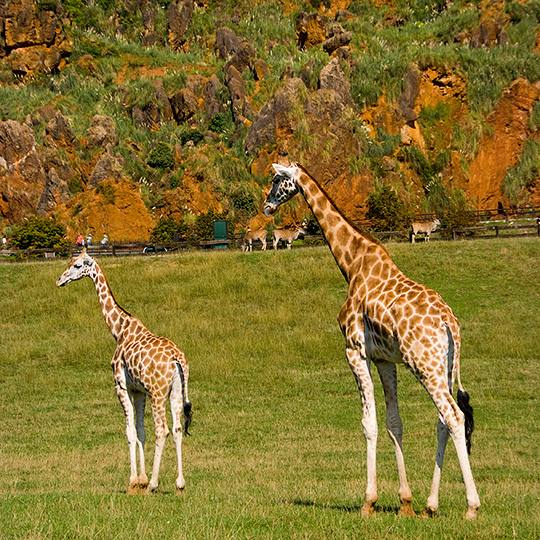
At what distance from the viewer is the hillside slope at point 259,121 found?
207 ft

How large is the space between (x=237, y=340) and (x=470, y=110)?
43814mm

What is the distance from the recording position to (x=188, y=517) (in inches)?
389

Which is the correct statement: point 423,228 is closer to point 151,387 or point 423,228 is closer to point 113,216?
point 113,216

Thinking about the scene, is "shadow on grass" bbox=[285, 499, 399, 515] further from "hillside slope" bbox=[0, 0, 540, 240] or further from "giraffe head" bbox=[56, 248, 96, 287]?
"hillside slope" bbox=[0, 0, 540, 240]

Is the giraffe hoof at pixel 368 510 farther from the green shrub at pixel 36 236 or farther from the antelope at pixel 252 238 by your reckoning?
the green shrub at pixel 36 236

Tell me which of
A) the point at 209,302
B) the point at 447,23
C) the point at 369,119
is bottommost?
the point at 209,302

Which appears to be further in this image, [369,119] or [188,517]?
[369,119]

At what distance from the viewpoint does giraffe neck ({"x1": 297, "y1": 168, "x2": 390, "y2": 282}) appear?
1157 centimetres

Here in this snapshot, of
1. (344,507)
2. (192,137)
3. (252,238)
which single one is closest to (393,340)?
(344,507)

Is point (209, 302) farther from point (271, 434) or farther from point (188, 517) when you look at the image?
point (188, 517)

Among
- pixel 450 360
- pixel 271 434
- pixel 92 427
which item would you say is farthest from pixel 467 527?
pixel 92 427

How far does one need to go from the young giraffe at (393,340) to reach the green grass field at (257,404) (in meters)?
0.85

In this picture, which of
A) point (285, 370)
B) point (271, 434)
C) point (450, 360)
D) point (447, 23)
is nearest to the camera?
point (450, 360)

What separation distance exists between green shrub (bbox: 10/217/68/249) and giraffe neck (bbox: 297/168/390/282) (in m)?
44.9
